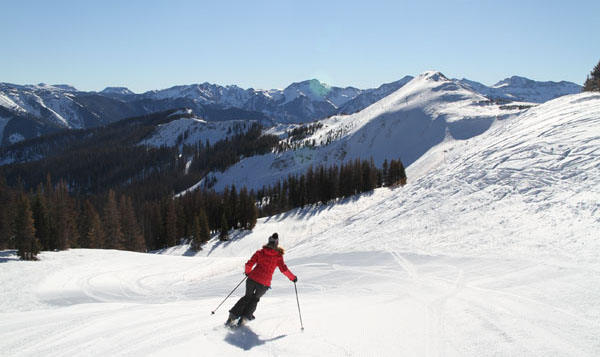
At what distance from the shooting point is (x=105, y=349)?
232 inches

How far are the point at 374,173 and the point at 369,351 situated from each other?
7500cm

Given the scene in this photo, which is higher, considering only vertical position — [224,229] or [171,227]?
[224,229]

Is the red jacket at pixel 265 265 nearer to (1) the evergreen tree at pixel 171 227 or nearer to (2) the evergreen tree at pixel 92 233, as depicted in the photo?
(2) the evergreen tree at pixel 92 233

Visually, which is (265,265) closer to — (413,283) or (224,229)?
(413,283)

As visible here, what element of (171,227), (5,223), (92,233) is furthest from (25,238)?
(171,227)

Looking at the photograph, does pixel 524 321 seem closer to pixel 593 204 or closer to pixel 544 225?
pixel 544 225

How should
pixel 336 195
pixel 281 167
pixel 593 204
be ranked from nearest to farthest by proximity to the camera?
pixel 593 204
pixel 336 195
pixel 281 167

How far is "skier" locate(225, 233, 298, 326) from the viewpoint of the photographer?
760 centimetres

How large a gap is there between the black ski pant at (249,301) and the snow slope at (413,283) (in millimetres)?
433

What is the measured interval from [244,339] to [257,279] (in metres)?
1.49

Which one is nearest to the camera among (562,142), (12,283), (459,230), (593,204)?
(593,204)

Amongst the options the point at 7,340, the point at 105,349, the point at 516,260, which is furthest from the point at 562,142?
the point at 7,340

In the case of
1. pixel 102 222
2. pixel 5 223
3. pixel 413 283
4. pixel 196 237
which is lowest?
pixel 196 237

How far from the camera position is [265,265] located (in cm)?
798
